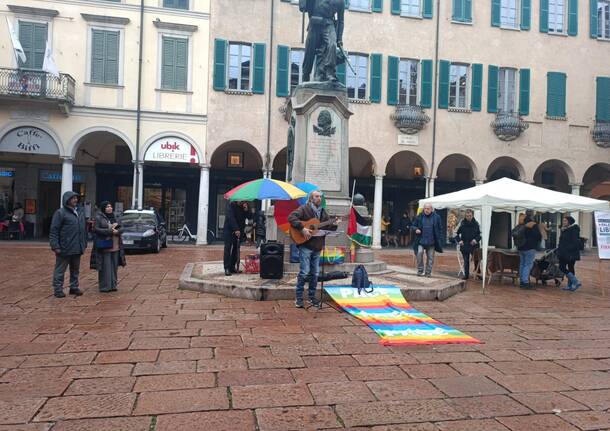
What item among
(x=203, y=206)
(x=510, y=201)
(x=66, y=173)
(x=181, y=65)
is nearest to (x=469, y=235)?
(x=510, y=201)

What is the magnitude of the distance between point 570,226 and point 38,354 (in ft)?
32.4

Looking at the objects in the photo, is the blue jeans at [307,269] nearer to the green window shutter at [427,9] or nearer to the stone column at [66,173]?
the stone column at [66,173]

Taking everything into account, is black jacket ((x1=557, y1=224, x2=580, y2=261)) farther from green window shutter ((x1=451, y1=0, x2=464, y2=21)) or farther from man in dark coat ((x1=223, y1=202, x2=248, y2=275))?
green window shutter ((x1=451, y1=0, x2=464, y2=21))

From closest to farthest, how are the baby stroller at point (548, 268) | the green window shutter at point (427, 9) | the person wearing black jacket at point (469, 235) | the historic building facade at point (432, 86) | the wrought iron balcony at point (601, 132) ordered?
the baby stroller at point (548, 268) → the person wearing black jacket at point (469, 235) → the historic building facade at point (432, 86) → the green window shutter at point (427, 9) → the wrought iron balcony at point (601, 132)

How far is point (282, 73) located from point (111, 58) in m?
6.98

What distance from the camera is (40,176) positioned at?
76.9ft

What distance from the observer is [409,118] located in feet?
72.0

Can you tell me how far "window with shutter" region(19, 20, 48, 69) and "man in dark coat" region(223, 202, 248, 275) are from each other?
1528 cm

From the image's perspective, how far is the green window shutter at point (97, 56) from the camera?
67.6 feet

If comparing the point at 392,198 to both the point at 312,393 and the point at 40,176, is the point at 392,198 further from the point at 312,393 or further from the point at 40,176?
the point at 312,393

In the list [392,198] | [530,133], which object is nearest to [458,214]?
[392,198]

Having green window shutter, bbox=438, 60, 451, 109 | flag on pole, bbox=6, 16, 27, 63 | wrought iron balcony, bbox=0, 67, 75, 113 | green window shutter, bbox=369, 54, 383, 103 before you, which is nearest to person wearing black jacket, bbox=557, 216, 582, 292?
green window shutter, bbox=369, 54, 383, 103

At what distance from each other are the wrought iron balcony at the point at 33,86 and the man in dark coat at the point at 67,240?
13438 mm

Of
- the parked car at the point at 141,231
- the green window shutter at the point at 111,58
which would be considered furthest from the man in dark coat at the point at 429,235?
the green window shutter at the point at 111,58
